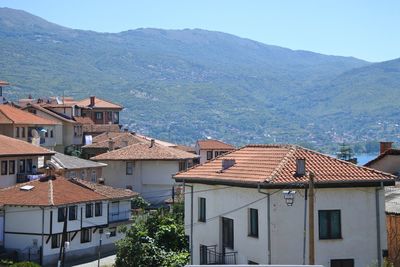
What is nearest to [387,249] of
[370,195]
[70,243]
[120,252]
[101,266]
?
[370,195]

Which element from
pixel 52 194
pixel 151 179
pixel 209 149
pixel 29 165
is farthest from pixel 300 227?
pixel 209 149

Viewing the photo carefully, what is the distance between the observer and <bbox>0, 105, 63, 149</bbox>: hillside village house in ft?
246

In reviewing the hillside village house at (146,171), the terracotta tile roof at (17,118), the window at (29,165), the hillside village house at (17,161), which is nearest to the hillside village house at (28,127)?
the terracotta tile roof at (17,118)

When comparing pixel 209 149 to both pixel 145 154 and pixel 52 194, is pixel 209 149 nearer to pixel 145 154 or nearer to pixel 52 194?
pixel 145 154

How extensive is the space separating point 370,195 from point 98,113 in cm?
9302

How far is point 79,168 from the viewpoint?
216 feet

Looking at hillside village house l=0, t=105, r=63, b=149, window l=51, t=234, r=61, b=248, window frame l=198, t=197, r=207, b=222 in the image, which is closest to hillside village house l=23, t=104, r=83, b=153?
hillside village house l=0, t=105, r=63, b=149

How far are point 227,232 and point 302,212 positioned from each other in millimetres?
4633

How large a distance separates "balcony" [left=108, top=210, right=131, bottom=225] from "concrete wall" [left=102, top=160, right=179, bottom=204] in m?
12.4

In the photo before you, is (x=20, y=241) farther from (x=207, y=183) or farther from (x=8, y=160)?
(x=207, y=183)

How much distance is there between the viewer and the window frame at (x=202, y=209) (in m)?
33.4

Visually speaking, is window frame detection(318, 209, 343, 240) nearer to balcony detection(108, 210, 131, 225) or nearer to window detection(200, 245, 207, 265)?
window detection(200, 245, 207, 265)

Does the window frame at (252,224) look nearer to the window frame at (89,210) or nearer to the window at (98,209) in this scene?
the window frame at (89,210)

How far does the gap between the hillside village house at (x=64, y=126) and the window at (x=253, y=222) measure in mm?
63714
